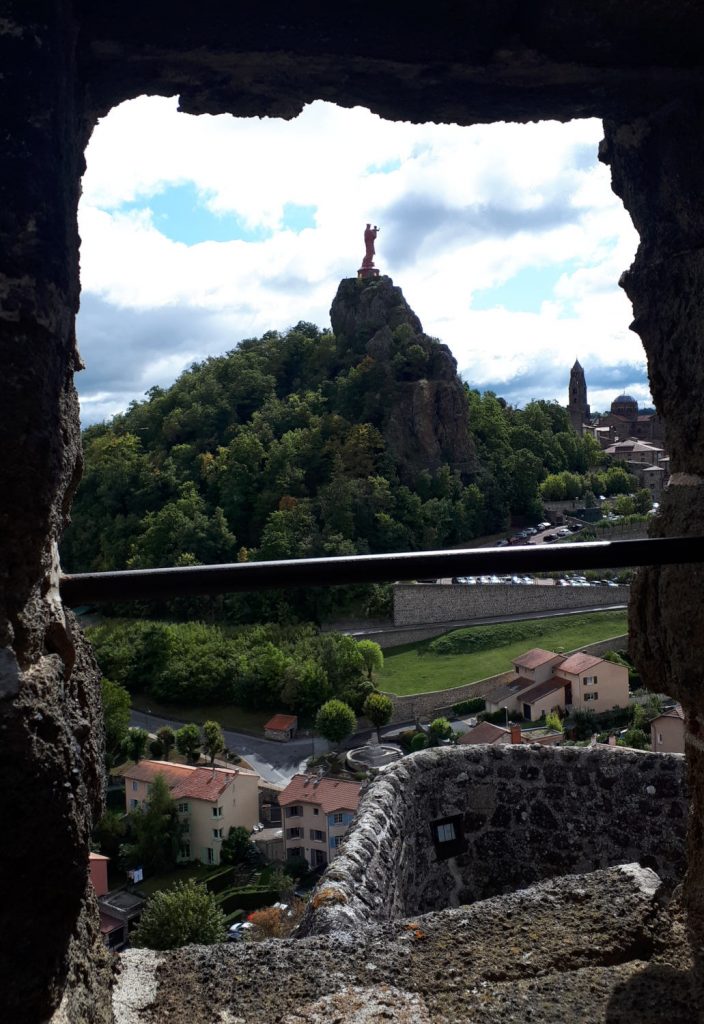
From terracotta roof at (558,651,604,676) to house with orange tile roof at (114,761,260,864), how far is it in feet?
32.0

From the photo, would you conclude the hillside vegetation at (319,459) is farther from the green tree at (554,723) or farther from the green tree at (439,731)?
the green tree at (554,723)

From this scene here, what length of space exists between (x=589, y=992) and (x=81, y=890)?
1.08 metres

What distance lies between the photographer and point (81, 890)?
43.7 inches

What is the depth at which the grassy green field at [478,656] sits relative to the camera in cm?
3041

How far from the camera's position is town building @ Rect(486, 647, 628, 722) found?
2419 centimetres

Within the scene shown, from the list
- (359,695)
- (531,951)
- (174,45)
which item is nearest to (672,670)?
(531,951)

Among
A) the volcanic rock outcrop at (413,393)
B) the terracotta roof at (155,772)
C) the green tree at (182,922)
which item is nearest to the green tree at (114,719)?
the terracotta roof at (155,772)

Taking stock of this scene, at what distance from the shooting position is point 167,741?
2678cm

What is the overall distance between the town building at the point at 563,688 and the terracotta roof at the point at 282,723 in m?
6.56

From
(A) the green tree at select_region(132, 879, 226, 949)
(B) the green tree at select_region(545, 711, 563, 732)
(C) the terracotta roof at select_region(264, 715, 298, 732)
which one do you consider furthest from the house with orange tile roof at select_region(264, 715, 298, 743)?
(A) the green tree at select_region(132, 879, 226, 949)

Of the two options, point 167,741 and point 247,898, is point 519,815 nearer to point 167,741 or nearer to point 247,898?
point 247,898

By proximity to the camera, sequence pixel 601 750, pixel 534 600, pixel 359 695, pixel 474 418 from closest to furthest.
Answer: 1. pixel 601 750
2. pixel 359 695
3. pixel 534 600
4. pixel 474 418

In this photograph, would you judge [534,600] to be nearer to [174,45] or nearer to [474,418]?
[474,418]

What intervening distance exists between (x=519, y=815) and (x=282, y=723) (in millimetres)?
25240
